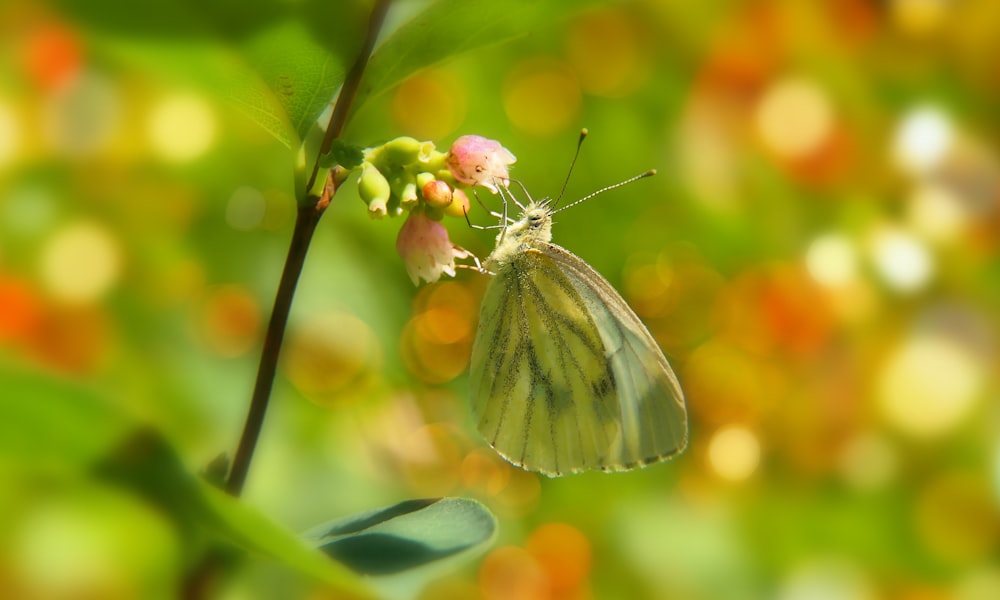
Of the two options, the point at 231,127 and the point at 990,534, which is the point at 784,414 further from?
the point at 231,127

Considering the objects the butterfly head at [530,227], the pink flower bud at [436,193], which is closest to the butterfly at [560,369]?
the butterfly head at [530,227]

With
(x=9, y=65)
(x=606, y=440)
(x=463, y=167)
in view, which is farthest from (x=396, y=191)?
(x=9, y=65)

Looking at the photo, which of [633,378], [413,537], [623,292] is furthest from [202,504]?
[623,292]

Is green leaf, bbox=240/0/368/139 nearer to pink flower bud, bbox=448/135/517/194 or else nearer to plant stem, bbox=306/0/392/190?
plant stem, bbox=306/0/392/190

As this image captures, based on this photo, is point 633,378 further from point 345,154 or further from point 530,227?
point 345,154

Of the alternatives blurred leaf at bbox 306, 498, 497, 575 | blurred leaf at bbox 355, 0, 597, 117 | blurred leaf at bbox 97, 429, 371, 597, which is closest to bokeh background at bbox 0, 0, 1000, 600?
blurred leaf at bbox 306, 498, 497, 575

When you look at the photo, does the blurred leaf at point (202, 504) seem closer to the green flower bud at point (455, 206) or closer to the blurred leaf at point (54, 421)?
the blurred leaf at point (54, 421)
